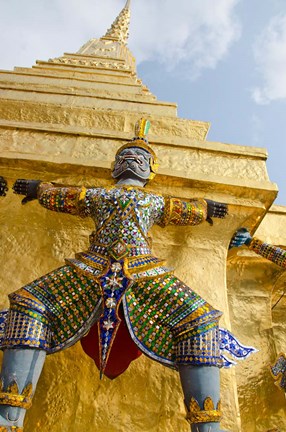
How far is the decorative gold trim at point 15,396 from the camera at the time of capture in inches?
82.7

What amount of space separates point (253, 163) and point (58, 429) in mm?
3018

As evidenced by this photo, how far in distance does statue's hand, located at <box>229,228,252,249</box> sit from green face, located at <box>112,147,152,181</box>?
99 cm

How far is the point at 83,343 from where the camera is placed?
9.09 ft

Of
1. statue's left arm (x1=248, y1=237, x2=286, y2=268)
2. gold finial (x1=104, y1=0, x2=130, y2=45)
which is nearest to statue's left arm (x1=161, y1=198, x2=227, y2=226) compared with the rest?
statue's left arm (x1=248, y1=237, x2=286, y2=268)

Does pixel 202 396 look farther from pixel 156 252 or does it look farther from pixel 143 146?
pixel 143 146

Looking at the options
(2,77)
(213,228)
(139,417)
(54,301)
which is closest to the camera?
(54,301)

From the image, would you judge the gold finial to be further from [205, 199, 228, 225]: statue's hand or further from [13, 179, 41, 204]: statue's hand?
[205, 199, 228, 225]: statue's hand

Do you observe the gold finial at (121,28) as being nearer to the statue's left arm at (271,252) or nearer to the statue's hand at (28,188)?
the statue's hand at (28,188)

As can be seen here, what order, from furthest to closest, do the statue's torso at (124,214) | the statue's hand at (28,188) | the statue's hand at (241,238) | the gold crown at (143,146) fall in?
the statue's hand at (241,238) → the gold crown at (143,146) → the statue's hand at (28,188) → the statue's torso at (124,214)

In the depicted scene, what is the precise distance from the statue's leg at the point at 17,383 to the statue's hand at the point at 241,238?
1.97 meters

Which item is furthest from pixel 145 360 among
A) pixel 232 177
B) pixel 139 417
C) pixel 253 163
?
pixel 253 163

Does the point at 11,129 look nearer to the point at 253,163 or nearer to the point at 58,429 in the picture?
the point at 253,163

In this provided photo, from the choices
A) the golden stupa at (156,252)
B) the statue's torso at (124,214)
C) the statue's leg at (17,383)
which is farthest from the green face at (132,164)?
the statue's leg at (17,383)

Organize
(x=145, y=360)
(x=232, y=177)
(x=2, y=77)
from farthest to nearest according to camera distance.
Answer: (x=2, y=77)
(x=232, y=177)
(x=145, y=360)
